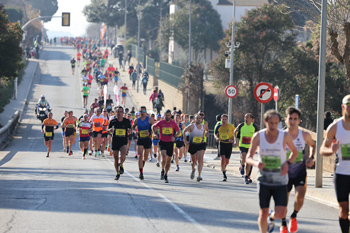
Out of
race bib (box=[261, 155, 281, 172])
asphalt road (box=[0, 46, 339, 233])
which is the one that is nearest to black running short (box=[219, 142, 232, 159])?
asphalt road (box=[0, 46, 339, 233])

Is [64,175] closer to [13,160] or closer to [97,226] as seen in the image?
[13,160]

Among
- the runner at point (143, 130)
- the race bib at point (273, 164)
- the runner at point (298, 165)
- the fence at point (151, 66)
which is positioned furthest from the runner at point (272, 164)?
the fence at point (151, 66)

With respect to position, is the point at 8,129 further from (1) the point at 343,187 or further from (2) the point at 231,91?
(1) the point at 343,187

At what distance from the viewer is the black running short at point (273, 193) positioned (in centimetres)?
930

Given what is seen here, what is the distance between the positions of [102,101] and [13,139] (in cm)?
596

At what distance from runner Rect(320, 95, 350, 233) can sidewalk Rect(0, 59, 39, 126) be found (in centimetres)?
3462

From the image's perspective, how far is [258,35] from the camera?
143 feet

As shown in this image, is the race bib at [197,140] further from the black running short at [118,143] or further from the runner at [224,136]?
the black running short at [118,143]

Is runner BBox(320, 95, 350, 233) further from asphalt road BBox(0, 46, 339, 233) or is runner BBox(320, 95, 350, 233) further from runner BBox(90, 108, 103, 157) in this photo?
runner BBox(90, 108, 103, 157)

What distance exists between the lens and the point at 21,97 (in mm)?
57594

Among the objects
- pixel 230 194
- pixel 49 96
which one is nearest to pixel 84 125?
pixel 230 194

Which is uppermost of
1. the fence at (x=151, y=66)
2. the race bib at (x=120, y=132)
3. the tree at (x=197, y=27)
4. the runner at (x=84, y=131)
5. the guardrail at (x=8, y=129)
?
the tree at (x=197, y=27)

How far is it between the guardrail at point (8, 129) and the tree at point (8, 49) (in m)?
3.04

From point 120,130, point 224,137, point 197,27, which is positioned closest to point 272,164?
point 120,130
